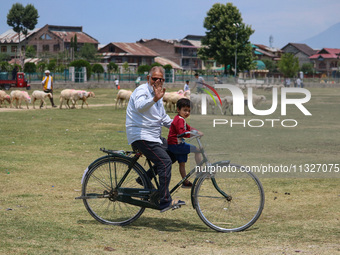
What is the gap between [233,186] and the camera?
608cm

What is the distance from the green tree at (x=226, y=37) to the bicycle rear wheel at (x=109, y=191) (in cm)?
7358

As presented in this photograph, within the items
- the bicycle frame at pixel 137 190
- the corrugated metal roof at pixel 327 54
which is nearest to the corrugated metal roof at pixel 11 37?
the corrugated metal roof at pixel 327 54

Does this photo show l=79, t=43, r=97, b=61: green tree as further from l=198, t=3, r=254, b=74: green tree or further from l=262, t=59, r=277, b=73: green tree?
l=262, t=59, r=277, b=73: green tree

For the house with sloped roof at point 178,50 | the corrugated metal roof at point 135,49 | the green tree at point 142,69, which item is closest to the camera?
the green tree at point 142,69

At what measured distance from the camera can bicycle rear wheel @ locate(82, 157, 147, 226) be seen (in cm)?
603

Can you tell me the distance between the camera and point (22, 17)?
8494cm

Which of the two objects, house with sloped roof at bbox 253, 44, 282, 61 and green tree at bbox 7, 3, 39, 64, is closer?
green tree at bbox 7, 3, 39, 64

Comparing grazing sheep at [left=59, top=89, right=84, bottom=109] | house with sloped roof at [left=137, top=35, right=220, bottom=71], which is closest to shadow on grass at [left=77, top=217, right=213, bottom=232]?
grazing sheep at [left=59, top=89, right=84, bottom=109]

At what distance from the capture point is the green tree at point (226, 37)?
3132 inches

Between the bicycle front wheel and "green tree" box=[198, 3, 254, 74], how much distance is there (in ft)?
241

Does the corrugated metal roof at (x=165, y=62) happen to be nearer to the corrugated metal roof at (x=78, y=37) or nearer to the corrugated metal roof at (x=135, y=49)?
the corrugated metal roof at (x=135, y=49)

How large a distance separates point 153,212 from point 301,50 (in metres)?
132

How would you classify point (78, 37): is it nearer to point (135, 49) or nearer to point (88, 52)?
point (88, 52)

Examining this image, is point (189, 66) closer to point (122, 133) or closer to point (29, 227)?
point (122, 133)
